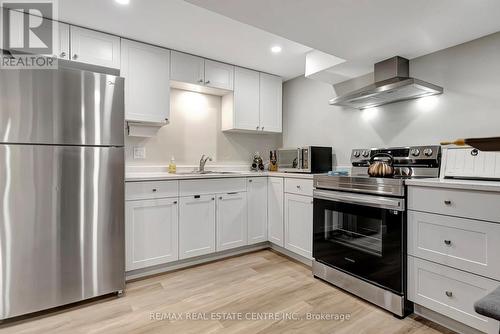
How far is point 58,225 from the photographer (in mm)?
1838

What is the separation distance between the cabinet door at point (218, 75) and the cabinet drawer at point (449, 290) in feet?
8.27

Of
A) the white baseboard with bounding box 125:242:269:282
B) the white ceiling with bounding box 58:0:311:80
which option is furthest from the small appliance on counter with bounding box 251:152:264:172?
the white ceiling with bounding box 58:0:311:80

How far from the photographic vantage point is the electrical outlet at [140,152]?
9.43 feet

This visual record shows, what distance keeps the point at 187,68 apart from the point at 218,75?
382 mm

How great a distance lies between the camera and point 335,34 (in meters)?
1.97

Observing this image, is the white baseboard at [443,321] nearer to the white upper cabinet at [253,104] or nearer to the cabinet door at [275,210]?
the cabinet door at [275,210]

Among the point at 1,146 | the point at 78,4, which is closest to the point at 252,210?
the point at 1,146

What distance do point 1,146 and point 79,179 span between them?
0.48 meters

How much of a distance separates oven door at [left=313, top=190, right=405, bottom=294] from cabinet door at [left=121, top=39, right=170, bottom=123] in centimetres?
184

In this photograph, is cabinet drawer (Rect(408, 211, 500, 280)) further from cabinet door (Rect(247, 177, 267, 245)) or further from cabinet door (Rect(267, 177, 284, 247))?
cabinet door (Rect(247, 177, 267, 245))

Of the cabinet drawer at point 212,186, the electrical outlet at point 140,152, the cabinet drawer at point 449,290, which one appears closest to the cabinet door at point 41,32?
the electrical outlet at point 140,152

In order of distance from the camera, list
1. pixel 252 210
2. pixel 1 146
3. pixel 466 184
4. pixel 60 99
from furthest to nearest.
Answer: pixel 252 210
pixel 60 99
pixel 1 146
pixel 466 184

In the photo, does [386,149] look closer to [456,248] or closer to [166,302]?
[456,248]

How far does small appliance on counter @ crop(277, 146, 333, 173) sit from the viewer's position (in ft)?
9.48
